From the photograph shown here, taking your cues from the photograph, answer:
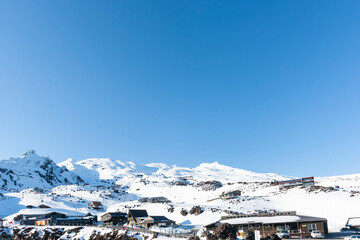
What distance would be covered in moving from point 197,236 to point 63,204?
83.7 metres

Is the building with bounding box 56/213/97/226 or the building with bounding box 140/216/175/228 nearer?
the building with bounding box 140/216/175/228

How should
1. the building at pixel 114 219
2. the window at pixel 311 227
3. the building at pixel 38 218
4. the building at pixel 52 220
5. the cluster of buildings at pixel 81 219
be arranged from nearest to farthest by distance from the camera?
the window at pixel 311 227 → the cluster of buildings at pixel 81 219 → the building at pixel 38 218 → the building at pixel 52 220 → the building at pixel 114 219

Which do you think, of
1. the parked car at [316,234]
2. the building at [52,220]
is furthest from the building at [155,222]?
the parked car at [316,234]

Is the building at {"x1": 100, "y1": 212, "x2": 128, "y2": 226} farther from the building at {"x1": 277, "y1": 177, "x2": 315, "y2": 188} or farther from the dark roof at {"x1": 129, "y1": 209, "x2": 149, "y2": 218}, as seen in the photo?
the building at {"x1": 277, "y1": 177, "x2": 315, "y2": 188}

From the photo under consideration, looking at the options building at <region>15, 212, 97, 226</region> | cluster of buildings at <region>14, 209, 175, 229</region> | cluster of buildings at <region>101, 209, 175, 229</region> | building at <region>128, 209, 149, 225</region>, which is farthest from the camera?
building at <region>15, 212, 97, 226</region>

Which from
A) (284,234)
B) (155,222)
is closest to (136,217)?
(155,222)

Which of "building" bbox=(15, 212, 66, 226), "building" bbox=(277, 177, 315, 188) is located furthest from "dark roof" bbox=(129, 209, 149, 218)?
"building" bbox=(277, 177, 315, 188)

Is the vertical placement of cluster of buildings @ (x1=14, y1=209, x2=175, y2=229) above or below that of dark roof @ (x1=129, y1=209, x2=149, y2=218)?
below

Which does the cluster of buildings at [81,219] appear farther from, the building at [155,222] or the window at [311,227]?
the window at [311,227]

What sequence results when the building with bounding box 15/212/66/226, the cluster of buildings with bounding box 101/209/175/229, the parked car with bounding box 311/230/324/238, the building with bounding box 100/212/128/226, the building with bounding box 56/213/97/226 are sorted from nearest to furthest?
the parked car with bounding box 311/230/324/238
the cluster of buildings with bounding box 101/209/175/229
the building with bounding box 15/212/66/226
the building with bounding box 100/212/128/226
the building with bounding box 56/213/97/226

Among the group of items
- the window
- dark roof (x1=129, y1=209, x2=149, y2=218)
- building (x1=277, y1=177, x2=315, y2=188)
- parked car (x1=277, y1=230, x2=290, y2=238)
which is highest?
building (x1=277, y1=177, x2=315, y2=188)

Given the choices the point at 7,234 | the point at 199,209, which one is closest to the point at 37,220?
the point at 7,234

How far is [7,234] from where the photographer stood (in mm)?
67938

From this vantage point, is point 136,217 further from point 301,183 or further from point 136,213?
point 301,183
